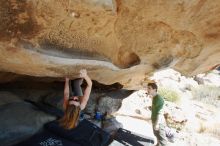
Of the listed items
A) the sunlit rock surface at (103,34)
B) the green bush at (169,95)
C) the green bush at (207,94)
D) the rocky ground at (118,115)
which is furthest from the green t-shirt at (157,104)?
the green bush at (207,94)

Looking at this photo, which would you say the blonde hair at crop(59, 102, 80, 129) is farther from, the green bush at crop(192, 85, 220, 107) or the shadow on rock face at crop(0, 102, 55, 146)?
the green bush at crop(192, 85, 220, 107)

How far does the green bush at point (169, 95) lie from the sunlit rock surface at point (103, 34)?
686 cm

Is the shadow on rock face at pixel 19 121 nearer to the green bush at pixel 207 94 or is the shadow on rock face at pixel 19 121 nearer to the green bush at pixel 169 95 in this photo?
the green bush at pixel 169 95

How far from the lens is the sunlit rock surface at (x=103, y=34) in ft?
11.0

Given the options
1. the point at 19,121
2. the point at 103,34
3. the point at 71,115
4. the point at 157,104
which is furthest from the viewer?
the point at 157,104

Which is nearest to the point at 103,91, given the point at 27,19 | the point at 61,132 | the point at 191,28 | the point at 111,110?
the point at 111,110

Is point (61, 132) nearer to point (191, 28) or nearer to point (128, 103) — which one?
point (191, 28)

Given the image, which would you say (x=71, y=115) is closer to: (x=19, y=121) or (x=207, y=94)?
(x=19, y=121)

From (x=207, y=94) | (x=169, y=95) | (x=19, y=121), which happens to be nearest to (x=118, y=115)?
(x=19, y=121)

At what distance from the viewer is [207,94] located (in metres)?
15.5

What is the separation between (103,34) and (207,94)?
12.4 metres

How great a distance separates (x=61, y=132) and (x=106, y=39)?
1.88m

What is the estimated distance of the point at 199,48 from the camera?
470cm

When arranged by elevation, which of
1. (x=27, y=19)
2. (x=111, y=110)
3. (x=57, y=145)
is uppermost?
(x=27, y=19)
